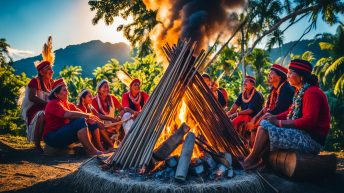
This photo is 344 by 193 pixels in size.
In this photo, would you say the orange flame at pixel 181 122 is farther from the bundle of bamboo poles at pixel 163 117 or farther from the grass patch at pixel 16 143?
the grass patch at pixel 16 143

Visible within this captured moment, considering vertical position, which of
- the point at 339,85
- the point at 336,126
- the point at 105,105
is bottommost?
the point at 105,105

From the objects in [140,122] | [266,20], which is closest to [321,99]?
[140,122]

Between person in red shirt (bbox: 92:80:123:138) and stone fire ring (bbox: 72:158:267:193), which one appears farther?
person in red shirt (bbox: 92:80:123:138)

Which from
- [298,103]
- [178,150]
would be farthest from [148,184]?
[298,103]

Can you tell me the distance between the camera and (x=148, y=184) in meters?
2.72

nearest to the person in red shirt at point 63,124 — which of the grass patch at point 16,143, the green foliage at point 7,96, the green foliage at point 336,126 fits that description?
the grass patch at point 16,143

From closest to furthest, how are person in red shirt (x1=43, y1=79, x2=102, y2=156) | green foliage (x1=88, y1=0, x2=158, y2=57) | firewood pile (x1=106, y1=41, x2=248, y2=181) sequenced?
firewood pile (x1=106, y1=41, x2=248, y2=181) → person in red shirt (x1=43, y1=79, x2=102, y2=156) → green foliage (x1=88, y1=0, x2=158, y2=57)

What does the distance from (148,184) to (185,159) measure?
501 mm

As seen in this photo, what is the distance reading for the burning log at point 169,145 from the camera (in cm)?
315

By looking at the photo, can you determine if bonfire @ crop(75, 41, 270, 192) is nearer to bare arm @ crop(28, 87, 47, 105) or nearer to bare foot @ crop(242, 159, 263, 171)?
bare foot @ crop(242, 159, 263, 171)

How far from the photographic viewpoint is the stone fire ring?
8.79ft

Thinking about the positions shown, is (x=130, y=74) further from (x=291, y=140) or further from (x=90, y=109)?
(x=291, y=140)

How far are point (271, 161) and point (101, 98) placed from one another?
3762 millimetres

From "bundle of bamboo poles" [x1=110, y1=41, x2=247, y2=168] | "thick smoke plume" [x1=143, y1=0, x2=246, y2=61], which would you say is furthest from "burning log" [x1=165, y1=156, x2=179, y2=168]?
"thick smoke plume" [x1=143, y1=0, x2=246, y2=61]
